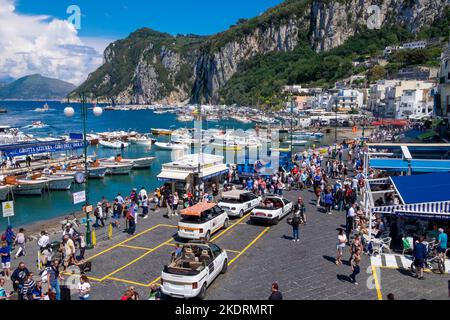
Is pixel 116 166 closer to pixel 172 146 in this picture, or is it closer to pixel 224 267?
pixel 172 146

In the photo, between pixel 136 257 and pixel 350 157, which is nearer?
pixel 136 257

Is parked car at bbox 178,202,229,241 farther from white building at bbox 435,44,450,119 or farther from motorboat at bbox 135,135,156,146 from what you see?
motorboat at bbox 135,135,156,146

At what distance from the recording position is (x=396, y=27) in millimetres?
187625

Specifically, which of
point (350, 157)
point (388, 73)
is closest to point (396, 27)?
point (388, 73)

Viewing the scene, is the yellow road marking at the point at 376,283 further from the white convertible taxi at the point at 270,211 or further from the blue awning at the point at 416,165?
the blue awning at the point at 416,165

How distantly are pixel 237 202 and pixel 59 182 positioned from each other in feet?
87.5

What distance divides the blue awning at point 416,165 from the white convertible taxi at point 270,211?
6609mm

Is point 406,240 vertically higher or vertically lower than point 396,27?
lower

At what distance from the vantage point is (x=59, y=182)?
41781mm

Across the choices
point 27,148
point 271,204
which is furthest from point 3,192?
point 271,204

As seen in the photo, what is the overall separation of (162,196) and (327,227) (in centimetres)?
1077

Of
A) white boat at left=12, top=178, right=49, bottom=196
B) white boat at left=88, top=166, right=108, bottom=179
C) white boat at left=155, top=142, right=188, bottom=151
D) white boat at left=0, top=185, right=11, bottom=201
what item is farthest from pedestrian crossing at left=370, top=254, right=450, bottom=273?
white boat at left=155, top=142, right=188, bottom=151

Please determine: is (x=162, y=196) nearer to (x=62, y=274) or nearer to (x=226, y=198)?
(x=226, y=198)

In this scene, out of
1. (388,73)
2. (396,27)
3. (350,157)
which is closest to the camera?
(350,157)
